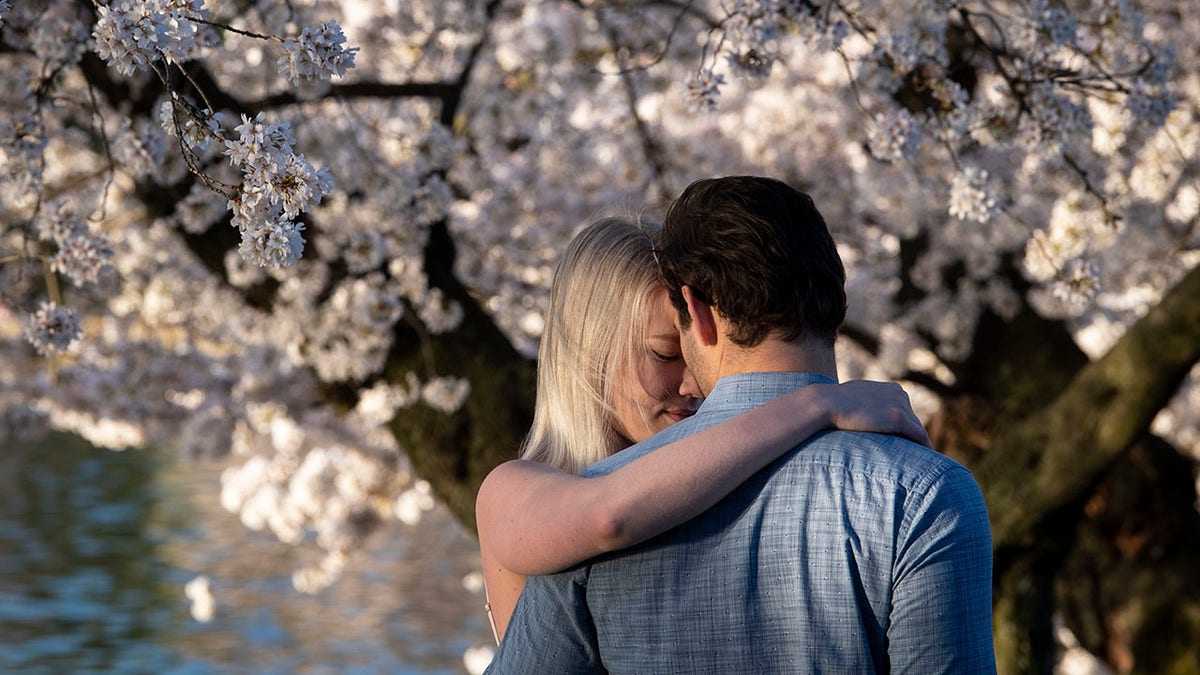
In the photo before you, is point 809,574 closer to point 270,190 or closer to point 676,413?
point 676,413

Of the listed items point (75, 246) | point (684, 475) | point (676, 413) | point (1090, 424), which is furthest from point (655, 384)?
point (1090, 424)

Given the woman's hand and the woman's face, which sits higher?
the woman's face

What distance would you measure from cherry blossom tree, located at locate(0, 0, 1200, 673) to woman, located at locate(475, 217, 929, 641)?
409mm

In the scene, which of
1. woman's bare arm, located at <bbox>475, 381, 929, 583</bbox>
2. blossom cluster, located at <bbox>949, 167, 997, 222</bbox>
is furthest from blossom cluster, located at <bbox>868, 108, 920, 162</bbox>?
woman's bare arm, located at <bbox>475, 381, 929, 583</bbox>

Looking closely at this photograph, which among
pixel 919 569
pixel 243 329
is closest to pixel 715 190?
pixel 919 569

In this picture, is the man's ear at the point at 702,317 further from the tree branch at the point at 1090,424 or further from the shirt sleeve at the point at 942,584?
the tree branch at the point at 1090,424

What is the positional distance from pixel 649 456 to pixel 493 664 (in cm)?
39

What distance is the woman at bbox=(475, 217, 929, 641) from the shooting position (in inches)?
57.4

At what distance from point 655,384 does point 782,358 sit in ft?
1.55

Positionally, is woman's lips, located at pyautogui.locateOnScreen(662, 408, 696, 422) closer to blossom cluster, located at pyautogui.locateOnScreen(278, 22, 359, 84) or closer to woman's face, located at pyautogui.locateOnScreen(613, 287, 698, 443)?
woman's face, located at pyautogui.locateOnScreen(613, 287, 698, 443)

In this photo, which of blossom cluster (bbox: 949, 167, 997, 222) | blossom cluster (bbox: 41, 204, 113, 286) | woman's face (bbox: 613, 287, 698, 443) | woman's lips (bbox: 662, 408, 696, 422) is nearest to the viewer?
woman's face (bbox: 613, 287, 698, 443)

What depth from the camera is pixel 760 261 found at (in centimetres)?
147

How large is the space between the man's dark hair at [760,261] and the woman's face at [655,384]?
324mm

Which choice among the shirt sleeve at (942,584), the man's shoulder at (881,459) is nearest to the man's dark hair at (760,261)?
the man's shoulder at (881,459)
